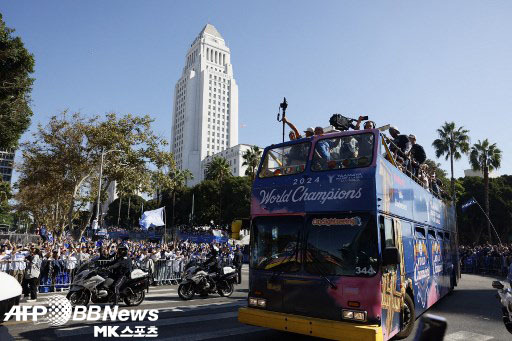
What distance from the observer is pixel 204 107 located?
133 m

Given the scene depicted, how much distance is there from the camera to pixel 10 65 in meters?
18.0

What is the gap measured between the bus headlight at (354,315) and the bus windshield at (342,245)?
551mm

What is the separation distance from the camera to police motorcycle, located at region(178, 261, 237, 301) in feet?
39.4

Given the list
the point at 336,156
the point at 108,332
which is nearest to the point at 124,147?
the point at 108,332

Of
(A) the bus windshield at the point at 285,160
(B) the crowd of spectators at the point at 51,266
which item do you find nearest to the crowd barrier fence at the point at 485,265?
(B) the crowd of spectators at the point at 51,266

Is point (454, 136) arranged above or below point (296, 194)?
above

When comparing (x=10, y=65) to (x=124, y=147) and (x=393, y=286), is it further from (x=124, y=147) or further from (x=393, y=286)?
(x=393, y=286)

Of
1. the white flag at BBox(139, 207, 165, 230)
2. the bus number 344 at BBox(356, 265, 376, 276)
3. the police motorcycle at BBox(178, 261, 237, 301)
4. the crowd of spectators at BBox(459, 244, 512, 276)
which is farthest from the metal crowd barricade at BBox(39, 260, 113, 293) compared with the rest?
the crowd of spectators at BBox(459, 244, 512, 276)

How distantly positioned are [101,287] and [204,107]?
4994 inches

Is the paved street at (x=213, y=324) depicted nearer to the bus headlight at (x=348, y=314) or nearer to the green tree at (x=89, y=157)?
the bus headlight at (x=348, y=314)

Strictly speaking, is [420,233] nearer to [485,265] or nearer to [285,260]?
[285,260]

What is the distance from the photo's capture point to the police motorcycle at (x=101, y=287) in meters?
9.52

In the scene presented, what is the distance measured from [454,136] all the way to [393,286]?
37711 millimetres

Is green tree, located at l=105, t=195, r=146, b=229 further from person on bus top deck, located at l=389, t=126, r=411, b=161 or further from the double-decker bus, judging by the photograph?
the double-decker bus
